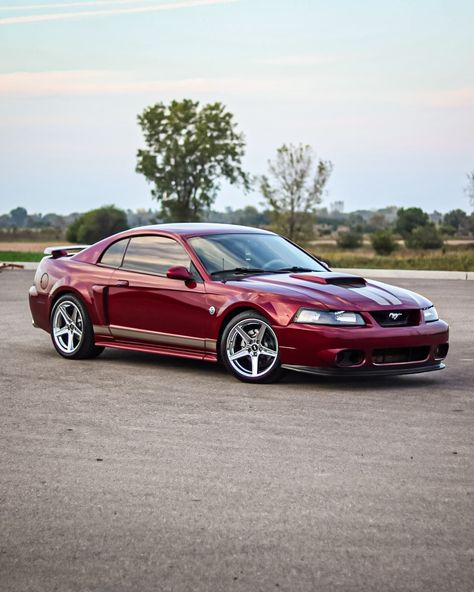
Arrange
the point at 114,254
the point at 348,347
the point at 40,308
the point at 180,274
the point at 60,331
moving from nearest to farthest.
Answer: the point at 348,347, the point at 180,274, the point at 114,254, the point at 60,331, the point at 40,308

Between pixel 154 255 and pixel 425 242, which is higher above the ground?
pixel 154 255

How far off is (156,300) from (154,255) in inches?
22.3

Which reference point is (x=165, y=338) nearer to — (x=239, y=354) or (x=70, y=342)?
(x=239, y=354)

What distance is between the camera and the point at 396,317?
10.2 metres

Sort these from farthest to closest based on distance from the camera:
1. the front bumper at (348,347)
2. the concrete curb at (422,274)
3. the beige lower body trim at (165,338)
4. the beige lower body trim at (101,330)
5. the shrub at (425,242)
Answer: the shrub at (425,242)
the concrete curb at (422,274)
the beige lower body trim at (101,330)
the beige lower body trim at (165,338)
the front bumper at (348,347)

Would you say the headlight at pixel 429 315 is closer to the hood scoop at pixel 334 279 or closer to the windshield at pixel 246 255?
the hood scoop at pixel 334 279

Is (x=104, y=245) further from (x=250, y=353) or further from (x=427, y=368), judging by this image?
(x=427, y=368)

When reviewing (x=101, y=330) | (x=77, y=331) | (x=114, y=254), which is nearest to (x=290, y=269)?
(x=114, y=254)

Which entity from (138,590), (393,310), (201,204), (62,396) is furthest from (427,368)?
(201,204)

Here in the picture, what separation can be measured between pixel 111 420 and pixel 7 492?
227 cm

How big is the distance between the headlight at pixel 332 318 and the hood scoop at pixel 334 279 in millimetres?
551

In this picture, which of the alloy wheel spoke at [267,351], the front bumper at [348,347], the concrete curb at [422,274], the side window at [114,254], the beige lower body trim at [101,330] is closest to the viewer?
the front bumper at [348,347]

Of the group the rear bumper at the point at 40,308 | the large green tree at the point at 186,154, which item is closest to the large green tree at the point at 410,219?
the large green tree at the point at 186,154

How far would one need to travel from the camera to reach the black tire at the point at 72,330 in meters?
11.8
